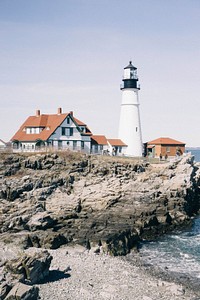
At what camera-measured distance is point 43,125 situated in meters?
49.6

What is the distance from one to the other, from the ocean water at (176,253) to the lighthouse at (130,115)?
18414mm

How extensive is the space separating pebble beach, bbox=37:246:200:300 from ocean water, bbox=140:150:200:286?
206cm

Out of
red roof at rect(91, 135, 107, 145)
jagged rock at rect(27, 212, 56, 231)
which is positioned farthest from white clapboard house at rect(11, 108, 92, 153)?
jagged rock at rect(27, 212, 56, 231)

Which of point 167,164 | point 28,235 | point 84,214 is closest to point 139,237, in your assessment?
point 84,214

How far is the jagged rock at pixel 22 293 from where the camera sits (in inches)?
700

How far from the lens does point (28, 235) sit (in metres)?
31.0

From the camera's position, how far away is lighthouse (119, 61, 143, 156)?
51.4m

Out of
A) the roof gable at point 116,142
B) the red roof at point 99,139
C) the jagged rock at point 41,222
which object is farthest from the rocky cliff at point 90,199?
the red roof at point 99,139

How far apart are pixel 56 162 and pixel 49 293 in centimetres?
2193

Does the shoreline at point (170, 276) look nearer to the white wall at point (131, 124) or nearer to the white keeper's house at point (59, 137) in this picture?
the white keeper's house at point (59, 137)

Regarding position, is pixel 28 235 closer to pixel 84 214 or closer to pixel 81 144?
pixel 84 214

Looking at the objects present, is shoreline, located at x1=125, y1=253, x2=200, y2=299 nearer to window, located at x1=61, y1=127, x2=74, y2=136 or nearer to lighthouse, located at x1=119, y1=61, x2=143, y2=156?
window, located at x1=61, y1=127, x2=74, y2=136

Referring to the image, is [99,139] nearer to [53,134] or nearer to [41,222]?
[53,134]

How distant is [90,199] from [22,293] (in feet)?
65.9
